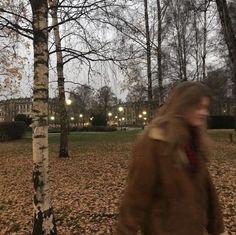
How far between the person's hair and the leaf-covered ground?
4.48 meters

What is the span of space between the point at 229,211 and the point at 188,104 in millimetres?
5835

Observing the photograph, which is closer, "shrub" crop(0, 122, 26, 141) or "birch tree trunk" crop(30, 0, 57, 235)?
"birch tree trunk" crop(30, 0, 57, 235)

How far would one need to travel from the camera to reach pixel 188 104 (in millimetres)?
2727

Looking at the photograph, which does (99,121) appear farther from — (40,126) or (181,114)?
(181,114)

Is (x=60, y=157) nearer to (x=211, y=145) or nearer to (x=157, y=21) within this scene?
(x=157, y=21)

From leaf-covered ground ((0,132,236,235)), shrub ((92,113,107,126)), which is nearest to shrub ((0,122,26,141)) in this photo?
leaf-covered ground ((0,132,236,235))

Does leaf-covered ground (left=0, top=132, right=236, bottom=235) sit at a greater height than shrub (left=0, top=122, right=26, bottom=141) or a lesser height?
lesser

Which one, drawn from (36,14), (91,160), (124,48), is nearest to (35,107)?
(36,14)

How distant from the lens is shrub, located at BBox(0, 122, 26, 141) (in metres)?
35.0

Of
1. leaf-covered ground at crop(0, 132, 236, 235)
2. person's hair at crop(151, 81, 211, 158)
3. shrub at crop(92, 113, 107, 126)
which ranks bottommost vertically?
leaf-covered ground at crop(0, 132, 236, 235)

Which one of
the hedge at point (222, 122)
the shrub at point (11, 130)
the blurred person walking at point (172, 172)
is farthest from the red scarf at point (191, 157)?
the hedge at point (222, 122)

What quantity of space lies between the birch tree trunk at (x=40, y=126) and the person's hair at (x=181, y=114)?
387cm

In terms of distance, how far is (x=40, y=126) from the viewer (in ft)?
21.1

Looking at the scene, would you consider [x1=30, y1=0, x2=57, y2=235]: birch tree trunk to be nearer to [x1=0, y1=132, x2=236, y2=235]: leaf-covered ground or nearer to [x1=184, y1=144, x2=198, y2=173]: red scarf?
[x1=0, y1=132, x2=236, y2=235]: leaf-covered ground
